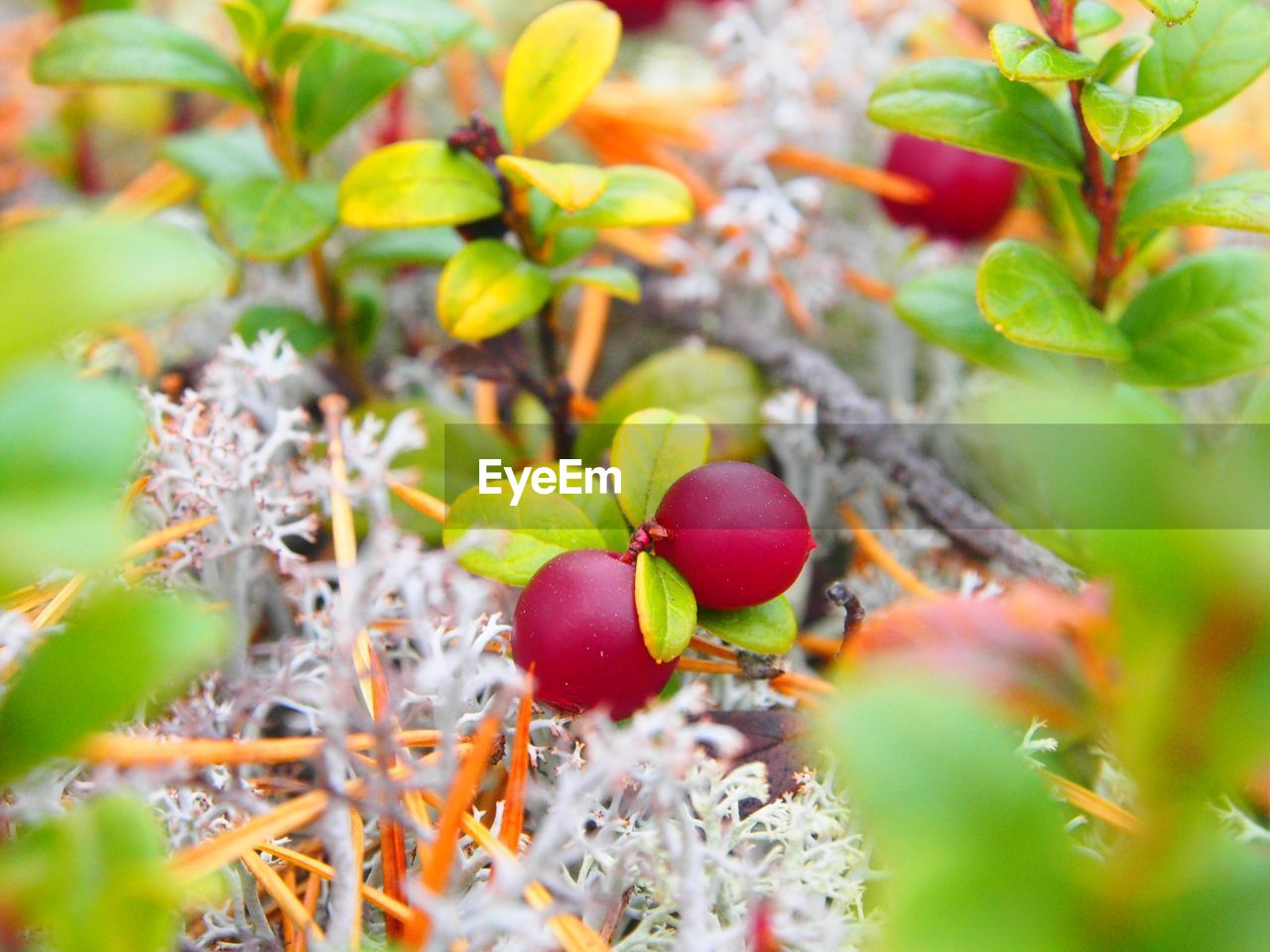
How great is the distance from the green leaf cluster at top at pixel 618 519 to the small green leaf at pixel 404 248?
0.38m

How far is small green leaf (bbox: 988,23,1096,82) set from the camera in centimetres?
72

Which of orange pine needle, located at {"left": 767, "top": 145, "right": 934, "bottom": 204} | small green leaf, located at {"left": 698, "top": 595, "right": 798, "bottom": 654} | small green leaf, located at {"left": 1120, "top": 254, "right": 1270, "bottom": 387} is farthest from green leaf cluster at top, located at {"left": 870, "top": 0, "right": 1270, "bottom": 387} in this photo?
orange pine needle, located at {"left": 767, "top": 145, "right": 934, "bottom": 204}

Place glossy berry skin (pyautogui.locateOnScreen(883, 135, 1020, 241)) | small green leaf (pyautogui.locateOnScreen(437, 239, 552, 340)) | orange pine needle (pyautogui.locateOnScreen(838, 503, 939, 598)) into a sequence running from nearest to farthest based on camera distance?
small green leaf (pyautogui.locateOnScreen(437, 239, 552, 340)) → orange pine needle (pyautogui.locateOnScreen(838, 503, 939, 598)) → glossy berry skin (pyautogui.locateOnScreen(883, 135, 1020, 241))

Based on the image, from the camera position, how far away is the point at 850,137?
59.1 inches

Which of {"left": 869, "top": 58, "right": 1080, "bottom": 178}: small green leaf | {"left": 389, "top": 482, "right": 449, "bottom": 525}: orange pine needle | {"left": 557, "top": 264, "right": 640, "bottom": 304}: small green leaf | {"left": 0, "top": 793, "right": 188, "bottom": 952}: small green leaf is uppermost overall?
{"left": 869, "top": 58, "right": 1080, "bottom": 178}: small green leaf

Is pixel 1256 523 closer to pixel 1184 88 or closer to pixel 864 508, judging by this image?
pixel 1184 88

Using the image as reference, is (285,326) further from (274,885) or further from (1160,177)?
(1160,177)

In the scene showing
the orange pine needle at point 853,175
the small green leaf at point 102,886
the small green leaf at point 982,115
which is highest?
the small green leaf at point 982,115

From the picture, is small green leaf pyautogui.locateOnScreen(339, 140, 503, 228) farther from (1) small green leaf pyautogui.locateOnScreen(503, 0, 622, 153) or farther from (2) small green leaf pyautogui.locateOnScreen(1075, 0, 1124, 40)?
(2) small green leaf pyautogui.locateOnScreen(1075, 0, 1124, 40)

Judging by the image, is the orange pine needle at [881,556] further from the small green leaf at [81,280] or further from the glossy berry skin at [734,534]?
the small green leaf at [81,280]

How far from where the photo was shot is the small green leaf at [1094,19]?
0.83 metres

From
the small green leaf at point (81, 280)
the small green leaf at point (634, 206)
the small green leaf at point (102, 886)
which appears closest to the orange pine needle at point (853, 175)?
the small green leaf at point (634, 206)

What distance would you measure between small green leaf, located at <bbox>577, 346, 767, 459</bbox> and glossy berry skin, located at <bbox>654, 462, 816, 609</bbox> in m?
0.39

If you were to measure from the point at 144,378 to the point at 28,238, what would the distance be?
31.1 inches
